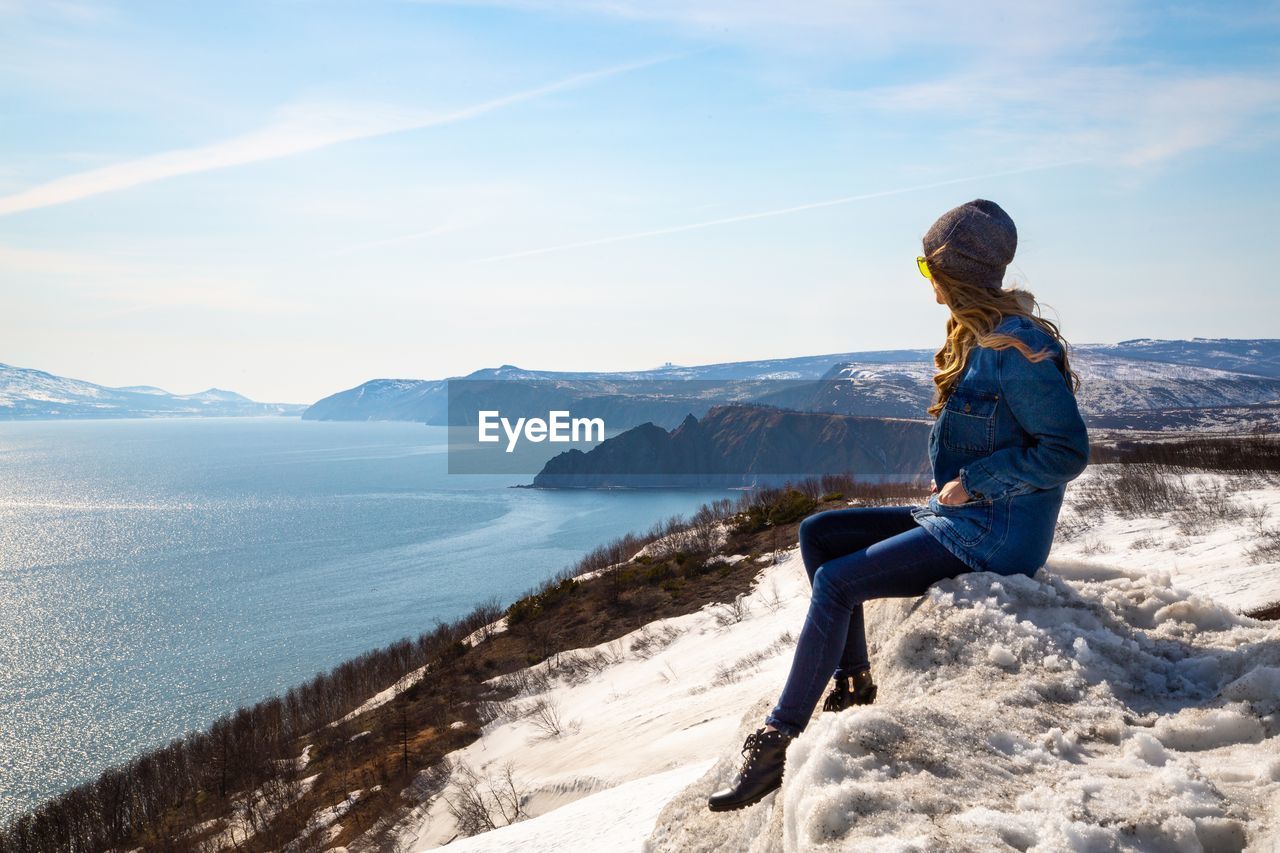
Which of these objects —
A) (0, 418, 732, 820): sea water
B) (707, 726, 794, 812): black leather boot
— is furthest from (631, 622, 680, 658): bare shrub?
(0, 418, 732, 820): sea water

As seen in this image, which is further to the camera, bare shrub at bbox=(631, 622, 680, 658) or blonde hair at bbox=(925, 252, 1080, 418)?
bare shrub at bbox=(631, 622, 680, 658)

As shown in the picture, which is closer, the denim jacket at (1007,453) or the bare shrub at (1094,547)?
the denim jacket at (1007,453)

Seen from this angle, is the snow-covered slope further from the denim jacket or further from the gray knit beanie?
the gray knit beanie

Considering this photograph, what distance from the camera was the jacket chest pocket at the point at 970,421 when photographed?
3.25m

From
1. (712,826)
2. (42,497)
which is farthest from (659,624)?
(42,497)

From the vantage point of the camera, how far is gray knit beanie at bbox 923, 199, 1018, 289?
3.29m

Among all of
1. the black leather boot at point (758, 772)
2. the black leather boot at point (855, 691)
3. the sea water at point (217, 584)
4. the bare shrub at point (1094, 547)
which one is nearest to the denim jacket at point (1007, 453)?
the black leather boot at point (855, 691)

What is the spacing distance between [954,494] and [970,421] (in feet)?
1.03

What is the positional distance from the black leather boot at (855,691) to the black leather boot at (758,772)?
538 mm

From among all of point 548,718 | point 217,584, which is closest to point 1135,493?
point 548,718

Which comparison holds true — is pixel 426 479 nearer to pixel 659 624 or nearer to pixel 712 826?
pixel 659 624

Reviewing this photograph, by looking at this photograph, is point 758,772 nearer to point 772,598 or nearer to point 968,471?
A: point 968,471

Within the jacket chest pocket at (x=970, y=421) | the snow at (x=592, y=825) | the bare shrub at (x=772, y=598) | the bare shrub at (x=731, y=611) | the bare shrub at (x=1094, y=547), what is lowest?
the bare shrub at (x=731, y=611)

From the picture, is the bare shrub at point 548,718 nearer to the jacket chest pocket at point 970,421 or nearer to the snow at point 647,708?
the snow at point 647,708
